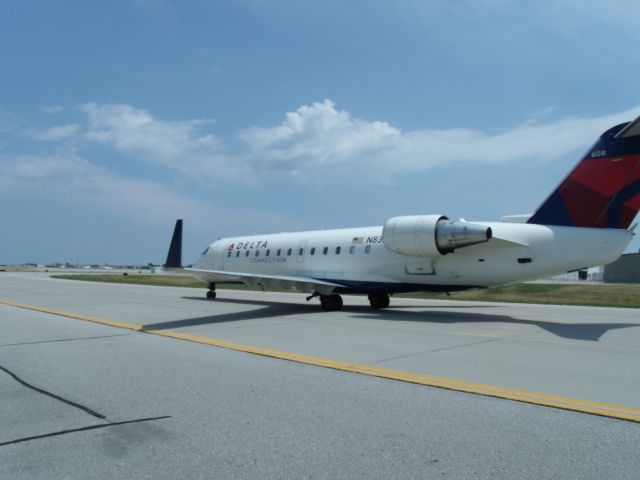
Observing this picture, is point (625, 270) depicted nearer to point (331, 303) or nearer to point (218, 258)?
point (218, 258)

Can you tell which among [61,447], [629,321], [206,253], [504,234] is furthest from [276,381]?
[206,253]

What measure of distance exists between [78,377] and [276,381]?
287cm

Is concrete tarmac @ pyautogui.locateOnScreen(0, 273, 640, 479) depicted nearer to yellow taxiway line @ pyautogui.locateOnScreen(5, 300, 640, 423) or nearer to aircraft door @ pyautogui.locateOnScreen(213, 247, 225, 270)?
yellow taxiway line @ pyautogui.locateOnScreen(5, 300, 640, 423)

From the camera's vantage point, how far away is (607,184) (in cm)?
1397

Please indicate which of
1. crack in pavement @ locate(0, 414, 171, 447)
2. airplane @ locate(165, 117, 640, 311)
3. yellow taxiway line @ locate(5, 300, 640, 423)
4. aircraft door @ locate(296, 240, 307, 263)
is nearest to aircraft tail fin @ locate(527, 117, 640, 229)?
airplane @ locate(165, 117, 640, 311)

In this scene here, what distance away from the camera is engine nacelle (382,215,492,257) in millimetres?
15281

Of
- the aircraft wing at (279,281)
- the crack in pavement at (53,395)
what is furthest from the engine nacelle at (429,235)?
the crack in pavement at (53,395)

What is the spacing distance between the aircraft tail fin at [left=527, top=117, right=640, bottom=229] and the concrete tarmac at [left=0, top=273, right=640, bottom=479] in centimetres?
379

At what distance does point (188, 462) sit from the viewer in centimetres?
428

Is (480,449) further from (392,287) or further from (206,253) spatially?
(206,253)

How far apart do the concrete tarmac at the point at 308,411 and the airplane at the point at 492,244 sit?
3.51 meters

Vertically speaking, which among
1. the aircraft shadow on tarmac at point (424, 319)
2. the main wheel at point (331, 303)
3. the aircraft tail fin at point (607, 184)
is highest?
the aircraft tail fin at point (607, 184)

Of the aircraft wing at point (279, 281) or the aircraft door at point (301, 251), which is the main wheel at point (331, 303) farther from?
the aircraft door at point (301, 251)

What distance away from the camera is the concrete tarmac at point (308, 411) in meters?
4.23
